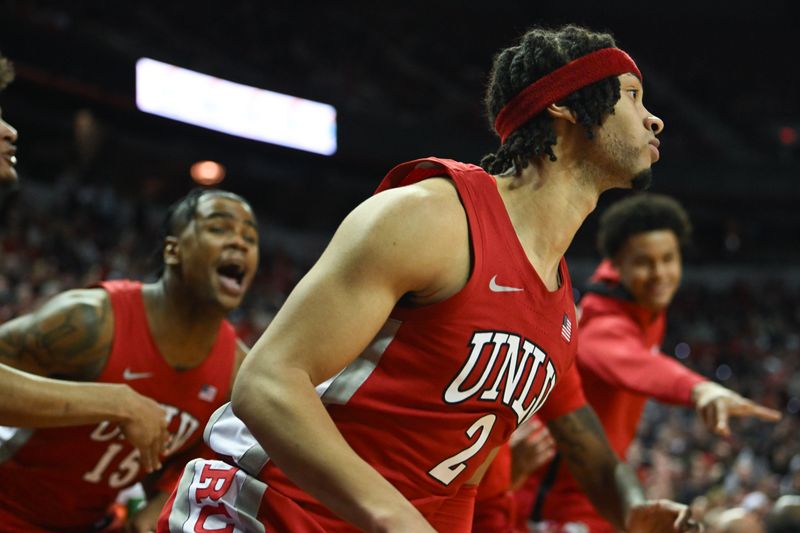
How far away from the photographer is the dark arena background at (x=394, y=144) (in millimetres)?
13906

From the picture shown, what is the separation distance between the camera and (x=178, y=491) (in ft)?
7.74

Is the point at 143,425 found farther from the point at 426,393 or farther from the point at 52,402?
the point at 426,393

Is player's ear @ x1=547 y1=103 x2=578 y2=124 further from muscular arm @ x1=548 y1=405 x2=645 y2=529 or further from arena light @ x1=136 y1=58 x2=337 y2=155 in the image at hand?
arena light @ x1=136 y1=58 x2=337 y2=155

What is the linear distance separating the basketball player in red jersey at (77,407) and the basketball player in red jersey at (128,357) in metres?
0.65

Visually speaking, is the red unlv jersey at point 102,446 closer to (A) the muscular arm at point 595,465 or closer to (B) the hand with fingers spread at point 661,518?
(A) the muscular arm at point 595,465

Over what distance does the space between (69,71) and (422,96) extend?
8.44 m

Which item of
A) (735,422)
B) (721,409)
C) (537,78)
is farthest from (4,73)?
(735,422)

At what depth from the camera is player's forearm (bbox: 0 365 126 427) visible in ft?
9.32

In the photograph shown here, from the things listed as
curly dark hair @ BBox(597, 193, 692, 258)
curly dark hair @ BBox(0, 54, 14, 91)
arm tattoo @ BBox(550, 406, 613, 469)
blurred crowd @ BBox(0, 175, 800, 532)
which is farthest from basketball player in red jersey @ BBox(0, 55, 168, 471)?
blurred crowd @ BBox(0, 175, 800, 532)

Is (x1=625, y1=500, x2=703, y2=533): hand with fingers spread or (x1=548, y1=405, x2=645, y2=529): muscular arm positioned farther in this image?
(x1=548, y1=405, x2=645, y2=529): muscular arm

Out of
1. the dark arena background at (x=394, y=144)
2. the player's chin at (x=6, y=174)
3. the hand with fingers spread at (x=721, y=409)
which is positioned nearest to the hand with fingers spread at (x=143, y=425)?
the player's chin at (x=6, y=174)

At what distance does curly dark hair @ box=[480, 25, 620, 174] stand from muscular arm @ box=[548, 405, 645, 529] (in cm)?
109

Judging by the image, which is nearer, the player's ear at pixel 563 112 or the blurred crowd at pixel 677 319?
the player's ear at pixel 563 112

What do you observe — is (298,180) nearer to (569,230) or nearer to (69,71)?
(69,71)
